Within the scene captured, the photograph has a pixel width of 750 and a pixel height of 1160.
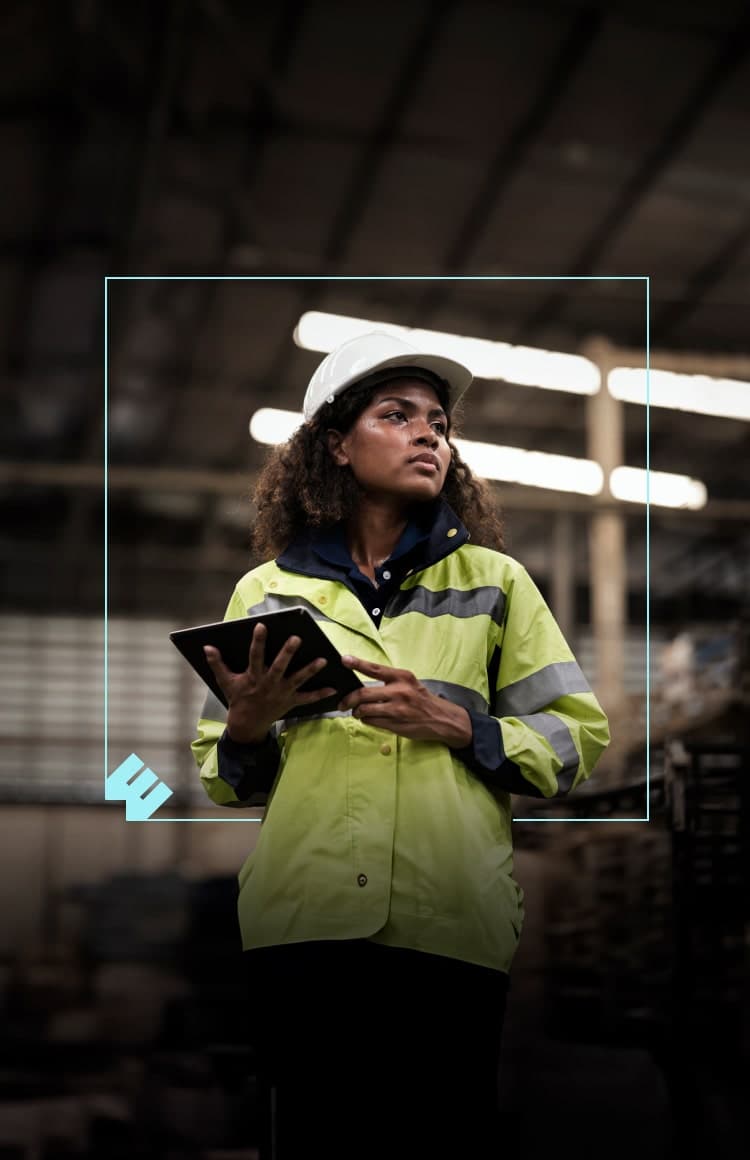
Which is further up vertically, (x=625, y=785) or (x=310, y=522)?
(x=310, y=522)

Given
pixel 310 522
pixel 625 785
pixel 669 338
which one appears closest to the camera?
pixel 310 522

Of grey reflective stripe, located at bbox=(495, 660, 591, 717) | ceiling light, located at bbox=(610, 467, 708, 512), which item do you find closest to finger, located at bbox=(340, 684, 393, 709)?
grey reflective stripe, located at bbox=(495, 660, 591, 717)

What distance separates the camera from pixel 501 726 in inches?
86.8

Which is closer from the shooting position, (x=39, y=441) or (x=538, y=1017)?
(x=538, y=1017)

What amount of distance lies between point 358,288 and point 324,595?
133 cm

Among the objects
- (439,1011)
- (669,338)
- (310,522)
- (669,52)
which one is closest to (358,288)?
(669,338)

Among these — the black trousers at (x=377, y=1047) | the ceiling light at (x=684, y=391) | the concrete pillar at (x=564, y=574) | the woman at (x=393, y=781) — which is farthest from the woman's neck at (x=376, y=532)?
the ceiling light at (x=684, y=391)

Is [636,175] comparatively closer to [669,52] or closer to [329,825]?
[669,52]

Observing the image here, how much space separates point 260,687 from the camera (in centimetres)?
214

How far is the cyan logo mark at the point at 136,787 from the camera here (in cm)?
323

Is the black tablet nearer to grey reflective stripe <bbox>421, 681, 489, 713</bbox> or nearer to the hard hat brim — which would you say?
grey reflective stripe <bbox>421, 681, 489, 713</bbox>

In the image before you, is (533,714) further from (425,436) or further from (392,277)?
(392,277)

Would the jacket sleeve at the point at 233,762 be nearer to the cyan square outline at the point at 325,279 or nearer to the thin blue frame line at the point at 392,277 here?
the cyan square outline at the point at 325,279

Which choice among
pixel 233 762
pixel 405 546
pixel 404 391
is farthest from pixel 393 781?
pixel 404 391
